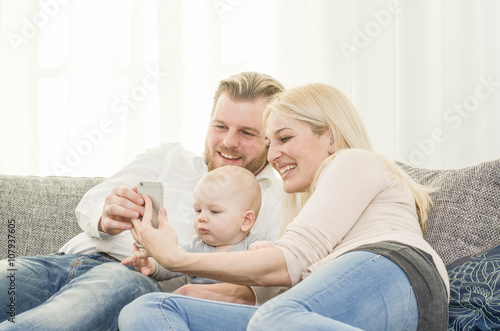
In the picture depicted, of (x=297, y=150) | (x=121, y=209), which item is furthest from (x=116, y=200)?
(x=297, y=150)

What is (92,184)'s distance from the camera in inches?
82.7

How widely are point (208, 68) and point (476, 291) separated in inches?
68.3

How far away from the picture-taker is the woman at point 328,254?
105 centimetres

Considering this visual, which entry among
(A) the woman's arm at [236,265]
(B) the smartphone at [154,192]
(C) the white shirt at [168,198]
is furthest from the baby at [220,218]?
(A) the woman's arm at [236,265]

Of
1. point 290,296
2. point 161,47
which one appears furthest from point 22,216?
point 290,296

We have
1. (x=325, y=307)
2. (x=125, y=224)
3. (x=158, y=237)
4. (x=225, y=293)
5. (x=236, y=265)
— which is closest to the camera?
(x=325, y=307)

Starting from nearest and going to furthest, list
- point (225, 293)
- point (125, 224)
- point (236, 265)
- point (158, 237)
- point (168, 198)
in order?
point (236, 265)
point (158, 237)
point (225, 293)
point (125, 224)
point (168, 198)

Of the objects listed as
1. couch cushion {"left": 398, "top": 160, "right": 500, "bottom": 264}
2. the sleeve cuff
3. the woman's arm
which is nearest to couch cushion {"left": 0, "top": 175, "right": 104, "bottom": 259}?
the sleeve cuff

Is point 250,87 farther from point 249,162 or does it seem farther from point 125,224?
point 125,224

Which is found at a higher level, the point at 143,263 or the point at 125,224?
the point at 125,224

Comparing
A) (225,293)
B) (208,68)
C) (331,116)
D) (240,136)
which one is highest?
(208,68)

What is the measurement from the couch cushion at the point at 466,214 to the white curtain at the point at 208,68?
992 millimetres

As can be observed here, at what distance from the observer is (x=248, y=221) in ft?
5.43

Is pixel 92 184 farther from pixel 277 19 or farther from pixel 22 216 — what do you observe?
pixel 277 19
